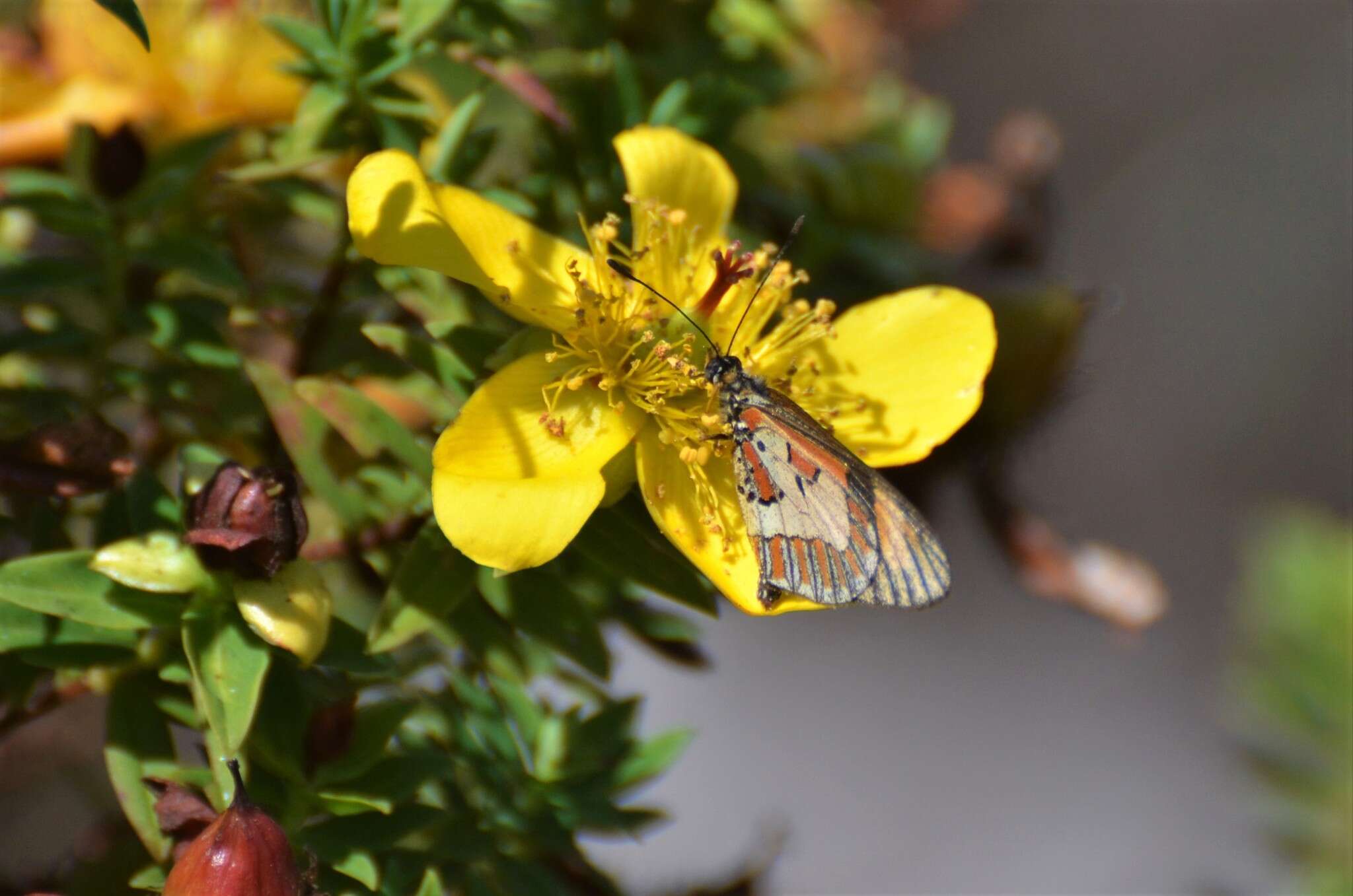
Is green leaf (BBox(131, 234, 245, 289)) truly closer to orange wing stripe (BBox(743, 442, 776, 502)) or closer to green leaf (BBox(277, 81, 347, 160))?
green leaf (BBox(277, 81, 347, 160))

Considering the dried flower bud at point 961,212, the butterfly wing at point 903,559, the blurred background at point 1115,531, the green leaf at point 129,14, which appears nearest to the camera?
the green leaf at point 129,14

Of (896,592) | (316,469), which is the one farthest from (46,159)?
(896,592)

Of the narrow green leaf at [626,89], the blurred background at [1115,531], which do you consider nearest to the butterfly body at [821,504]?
the narrow green leaf at [626,89]

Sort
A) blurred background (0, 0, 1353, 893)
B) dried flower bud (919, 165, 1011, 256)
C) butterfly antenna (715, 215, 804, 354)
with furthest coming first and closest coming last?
blurred background (0, 0, 1353, 893)
dried flower bud (919, 165, 1011, 256)
butterfly antenna (715, 215, 804, 354)

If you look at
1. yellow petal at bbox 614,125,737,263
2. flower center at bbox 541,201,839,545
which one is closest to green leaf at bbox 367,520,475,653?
flower center at bbox 541,201,839,545

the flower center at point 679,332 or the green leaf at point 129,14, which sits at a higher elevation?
the green leaf at point 129,14

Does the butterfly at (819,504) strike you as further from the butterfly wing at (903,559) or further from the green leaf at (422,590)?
the green leaf at (422,590)

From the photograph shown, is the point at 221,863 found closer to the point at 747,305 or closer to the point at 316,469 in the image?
the point at 316,469
